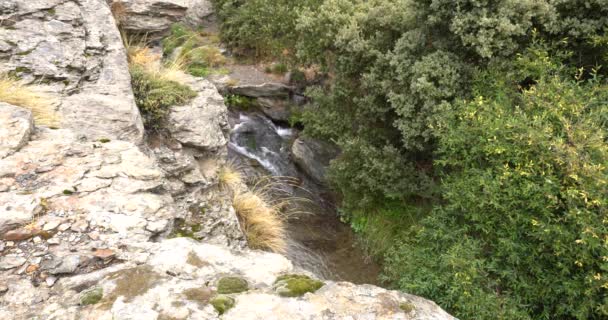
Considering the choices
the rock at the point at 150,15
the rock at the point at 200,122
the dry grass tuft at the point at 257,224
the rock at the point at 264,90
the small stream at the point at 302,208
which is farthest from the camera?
the rock at the point at 264,90

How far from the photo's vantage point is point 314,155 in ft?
30.2

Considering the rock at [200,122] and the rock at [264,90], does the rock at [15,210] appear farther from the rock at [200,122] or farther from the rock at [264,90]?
the rock at [264,90]

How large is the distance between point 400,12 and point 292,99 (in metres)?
4.68

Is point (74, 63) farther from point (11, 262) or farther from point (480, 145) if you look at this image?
point (480, 145)

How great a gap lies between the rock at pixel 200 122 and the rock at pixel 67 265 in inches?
115

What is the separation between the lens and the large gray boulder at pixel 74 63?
17.1 ft

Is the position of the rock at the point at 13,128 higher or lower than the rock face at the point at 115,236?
higher

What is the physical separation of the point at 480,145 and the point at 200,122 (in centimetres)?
371

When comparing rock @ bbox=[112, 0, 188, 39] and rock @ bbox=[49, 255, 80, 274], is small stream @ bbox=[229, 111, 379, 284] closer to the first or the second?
rock @ bbox=[112, 0, 188, 39]

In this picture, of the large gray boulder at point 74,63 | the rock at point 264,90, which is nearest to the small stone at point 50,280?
the large gray boulder at point 74,63

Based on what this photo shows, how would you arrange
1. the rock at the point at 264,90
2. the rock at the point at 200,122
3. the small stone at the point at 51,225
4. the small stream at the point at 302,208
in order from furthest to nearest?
the rock at the point at 264,90 < the small stream at the point at 302,208 < the rock at the point at 200,122 < the small stone at the point at 51,225

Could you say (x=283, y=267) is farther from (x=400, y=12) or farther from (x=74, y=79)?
(x=400, y=12)

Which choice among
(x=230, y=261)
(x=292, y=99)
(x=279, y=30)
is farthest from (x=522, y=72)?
(x=279, y=30)

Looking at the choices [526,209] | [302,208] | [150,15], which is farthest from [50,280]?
[150,15]
